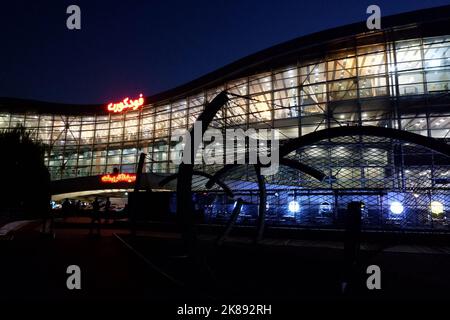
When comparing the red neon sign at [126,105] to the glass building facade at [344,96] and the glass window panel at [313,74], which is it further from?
the glass window panel at [313,74]

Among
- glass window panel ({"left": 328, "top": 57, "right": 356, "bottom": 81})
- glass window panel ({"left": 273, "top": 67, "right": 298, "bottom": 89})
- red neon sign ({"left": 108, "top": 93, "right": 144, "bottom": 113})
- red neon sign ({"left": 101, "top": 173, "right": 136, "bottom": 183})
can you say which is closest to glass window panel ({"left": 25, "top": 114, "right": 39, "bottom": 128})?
red neon sign ({"left": 108, "top": 93, "right": 144, "bottom": 113})

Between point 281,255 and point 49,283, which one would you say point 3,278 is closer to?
point 49,283

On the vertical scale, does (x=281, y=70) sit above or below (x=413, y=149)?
above

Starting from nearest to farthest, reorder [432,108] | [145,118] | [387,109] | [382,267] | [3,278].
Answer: [3,278], [382,267], [432,108], [387,109], [145,118]

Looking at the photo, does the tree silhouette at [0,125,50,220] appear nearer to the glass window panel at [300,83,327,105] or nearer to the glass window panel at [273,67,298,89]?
the glass window panel at [273,67,298,89]

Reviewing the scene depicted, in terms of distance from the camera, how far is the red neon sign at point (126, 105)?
28.7m

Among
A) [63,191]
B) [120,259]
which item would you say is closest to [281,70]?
[120,259]

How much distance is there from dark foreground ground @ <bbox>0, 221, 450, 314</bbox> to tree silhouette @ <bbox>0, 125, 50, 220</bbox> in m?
12.9

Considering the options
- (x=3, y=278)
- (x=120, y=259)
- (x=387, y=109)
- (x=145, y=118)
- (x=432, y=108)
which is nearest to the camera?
(x=3, y=278)

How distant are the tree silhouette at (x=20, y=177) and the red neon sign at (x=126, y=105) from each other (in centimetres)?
1025

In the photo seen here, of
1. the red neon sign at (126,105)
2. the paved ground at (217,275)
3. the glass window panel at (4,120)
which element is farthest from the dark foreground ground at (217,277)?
the glass window panel at (4,120)

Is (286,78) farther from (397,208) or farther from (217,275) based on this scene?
(217,275)
